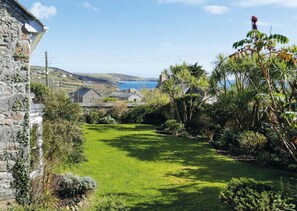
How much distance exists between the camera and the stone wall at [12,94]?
8.75m

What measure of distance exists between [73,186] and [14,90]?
3.63 metres

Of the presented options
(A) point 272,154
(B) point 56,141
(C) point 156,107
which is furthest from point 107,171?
(C) point 156,107

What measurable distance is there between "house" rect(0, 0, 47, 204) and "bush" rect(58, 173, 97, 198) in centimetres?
144

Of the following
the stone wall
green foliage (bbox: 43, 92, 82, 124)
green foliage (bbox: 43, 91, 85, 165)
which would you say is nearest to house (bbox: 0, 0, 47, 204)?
the stone wall

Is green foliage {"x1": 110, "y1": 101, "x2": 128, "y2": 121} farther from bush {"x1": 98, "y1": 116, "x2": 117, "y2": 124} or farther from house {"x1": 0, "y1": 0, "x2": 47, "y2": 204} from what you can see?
house {"x1": 0, "y1": 0, "x2": 47, "y2": 204}

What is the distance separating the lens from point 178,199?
11.0m

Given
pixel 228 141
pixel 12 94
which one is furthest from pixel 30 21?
pixel 228 141

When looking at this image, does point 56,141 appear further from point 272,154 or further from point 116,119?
point 116,119

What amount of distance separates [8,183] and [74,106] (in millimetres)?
8500

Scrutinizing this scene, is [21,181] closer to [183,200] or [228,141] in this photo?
[183,200]

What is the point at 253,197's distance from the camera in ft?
27.0

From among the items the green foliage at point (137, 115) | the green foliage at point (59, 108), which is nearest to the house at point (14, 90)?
the green foliage at point (59, 108)

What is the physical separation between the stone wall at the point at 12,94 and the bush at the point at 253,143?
41.7ft

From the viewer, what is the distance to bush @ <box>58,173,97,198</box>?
10.2 metres
